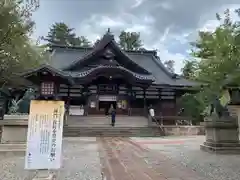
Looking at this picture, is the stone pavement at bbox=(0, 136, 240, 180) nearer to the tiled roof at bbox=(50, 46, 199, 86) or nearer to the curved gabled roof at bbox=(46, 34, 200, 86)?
the curved gabled roof at bbox=(46, 34, 200, 86)

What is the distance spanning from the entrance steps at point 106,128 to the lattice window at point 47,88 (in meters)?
12.2

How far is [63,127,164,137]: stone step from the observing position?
18422mm

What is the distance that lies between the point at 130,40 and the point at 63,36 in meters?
16.0

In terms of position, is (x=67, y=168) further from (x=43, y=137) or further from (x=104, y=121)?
(x=104, y=121)

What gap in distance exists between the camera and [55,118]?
18.0 feet

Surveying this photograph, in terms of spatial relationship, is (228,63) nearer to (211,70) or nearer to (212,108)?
(211,70)

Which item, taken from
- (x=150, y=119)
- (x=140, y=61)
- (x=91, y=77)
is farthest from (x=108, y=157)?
(x=140, y=61)

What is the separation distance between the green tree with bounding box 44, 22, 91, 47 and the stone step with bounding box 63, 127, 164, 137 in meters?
44.1

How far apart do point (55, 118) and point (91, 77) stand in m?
18.1

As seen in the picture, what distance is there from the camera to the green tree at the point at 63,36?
60.9 m

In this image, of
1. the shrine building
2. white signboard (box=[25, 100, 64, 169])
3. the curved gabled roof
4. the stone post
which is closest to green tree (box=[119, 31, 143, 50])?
the curved gabled roof

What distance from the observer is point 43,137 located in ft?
17.6

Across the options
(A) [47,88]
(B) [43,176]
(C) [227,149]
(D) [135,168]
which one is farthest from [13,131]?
(C) [227,149]

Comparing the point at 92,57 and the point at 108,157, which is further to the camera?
the point at 92,57
